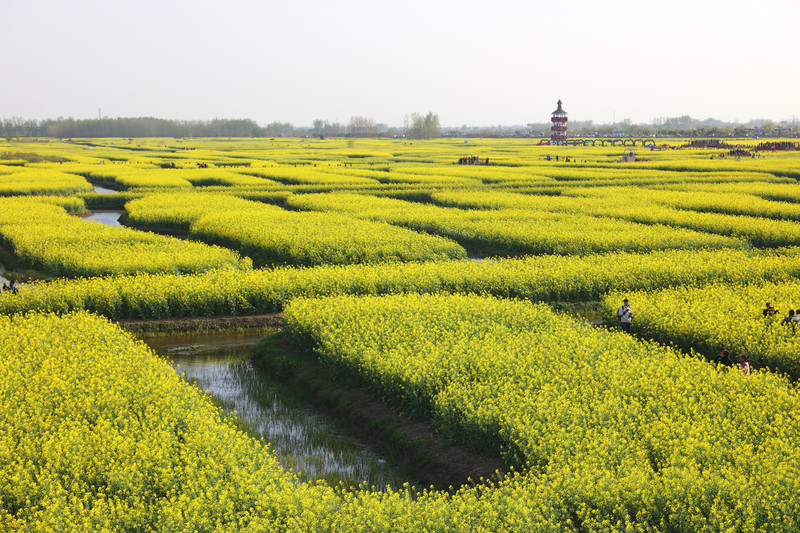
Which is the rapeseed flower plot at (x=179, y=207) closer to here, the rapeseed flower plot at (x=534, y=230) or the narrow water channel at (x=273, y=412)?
the rapeseed flower plot at (x=534, y=230)

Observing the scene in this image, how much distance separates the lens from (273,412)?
52.5 feet

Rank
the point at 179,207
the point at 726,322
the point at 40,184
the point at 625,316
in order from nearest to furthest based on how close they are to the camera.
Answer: the point at 726,322 → the point at 625,316 → the point at 179,207 → the point at 40,184

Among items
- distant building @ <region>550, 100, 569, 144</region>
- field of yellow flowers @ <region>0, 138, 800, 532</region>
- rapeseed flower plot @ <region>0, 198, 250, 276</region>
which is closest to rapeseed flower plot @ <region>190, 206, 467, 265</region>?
field of yellow flowers @ <region>0, 138, 800, 532</region>

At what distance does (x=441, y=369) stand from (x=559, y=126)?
15112 cm

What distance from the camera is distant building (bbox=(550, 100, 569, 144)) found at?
6043 inches

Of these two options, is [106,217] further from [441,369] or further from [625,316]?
[441,369]

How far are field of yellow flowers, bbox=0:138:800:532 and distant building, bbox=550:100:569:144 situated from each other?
119 metres

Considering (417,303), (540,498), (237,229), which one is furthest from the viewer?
(237,229)

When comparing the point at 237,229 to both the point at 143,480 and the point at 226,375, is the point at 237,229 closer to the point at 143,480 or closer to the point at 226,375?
the point at 226,375

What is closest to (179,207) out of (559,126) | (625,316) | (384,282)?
(384,282)

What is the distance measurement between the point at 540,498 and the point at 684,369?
22.4 ft

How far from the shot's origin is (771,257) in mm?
29531

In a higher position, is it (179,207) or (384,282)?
(179,207)

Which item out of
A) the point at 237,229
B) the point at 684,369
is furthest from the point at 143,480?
the point at 237,229
